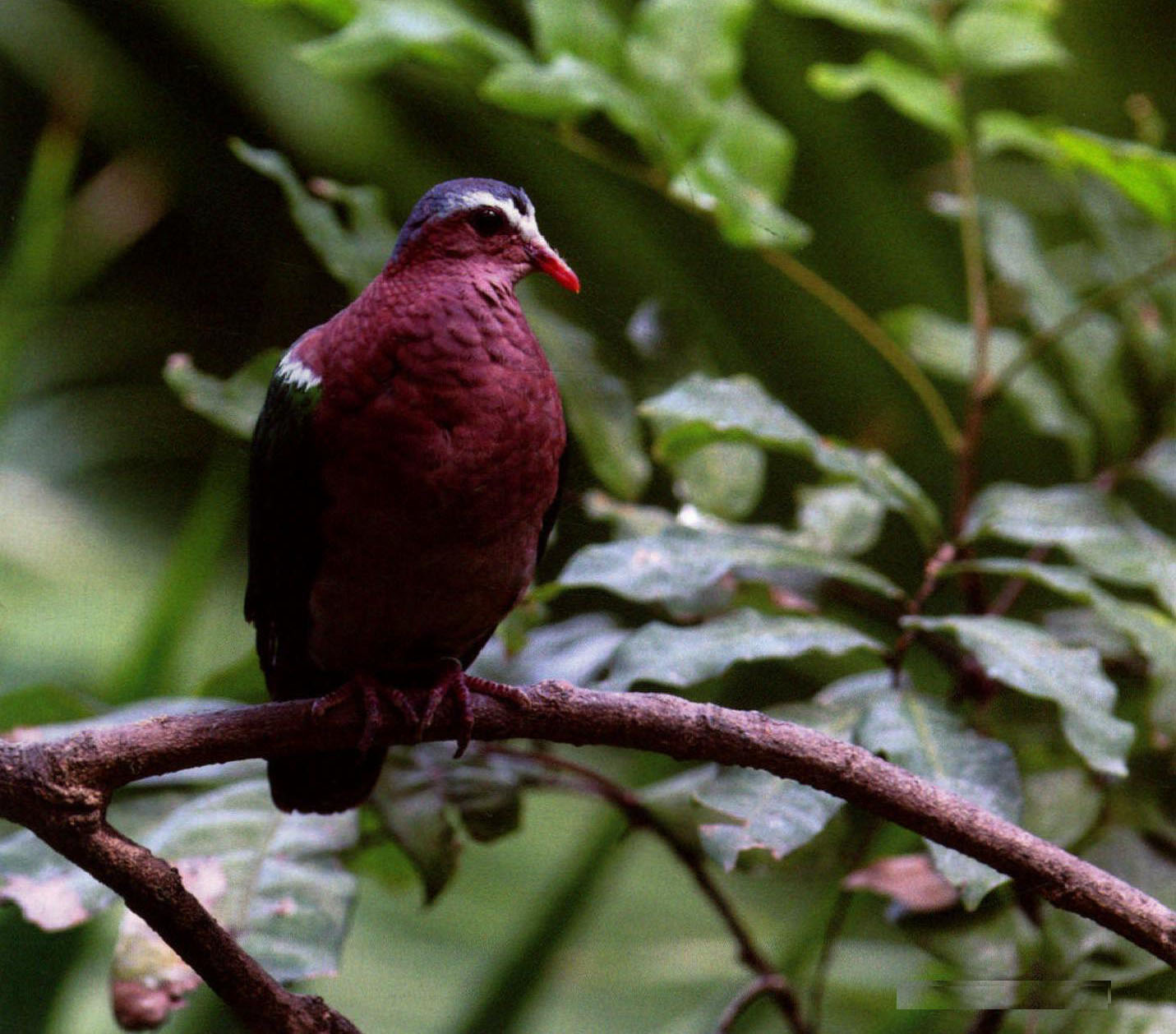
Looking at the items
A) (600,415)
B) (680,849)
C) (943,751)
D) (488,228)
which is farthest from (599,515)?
(488,228)

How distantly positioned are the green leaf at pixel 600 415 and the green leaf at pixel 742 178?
0.55 feet

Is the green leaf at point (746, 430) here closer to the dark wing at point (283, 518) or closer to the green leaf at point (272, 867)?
the dark wing at point (283, 518)

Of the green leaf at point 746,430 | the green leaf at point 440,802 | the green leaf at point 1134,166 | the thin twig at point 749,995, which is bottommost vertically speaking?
the thin twig at point 749,995

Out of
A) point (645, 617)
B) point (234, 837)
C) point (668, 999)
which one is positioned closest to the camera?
point (234, 837)

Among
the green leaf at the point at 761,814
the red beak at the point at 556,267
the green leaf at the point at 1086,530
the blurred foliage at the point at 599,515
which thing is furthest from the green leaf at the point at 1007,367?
the red beak at the point at 556,267

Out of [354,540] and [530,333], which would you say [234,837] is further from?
[530,333]

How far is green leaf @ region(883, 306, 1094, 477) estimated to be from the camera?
160 cm

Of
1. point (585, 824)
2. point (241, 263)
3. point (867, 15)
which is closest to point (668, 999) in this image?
point (585, 824)

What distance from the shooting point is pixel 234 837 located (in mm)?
1109

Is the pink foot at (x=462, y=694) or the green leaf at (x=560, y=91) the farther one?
the green leaf at (x=560, y=91)

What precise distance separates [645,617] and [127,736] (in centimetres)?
75

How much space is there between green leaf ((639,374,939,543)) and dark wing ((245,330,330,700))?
0.34m

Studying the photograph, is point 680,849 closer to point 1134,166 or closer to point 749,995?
point 749,995

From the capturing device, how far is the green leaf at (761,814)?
38.0 inches
